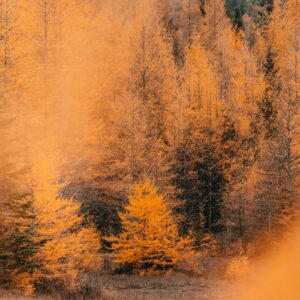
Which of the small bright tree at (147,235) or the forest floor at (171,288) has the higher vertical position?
the small bright tree at (147,235)

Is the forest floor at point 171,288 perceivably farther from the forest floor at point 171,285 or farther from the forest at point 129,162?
the forest at point 129,162

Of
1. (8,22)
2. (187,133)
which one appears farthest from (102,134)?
(8,22)

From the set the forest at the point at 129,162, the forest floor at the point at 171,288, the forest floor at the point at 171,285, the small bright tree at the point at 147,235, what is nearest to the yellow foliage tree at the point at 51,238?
the forest at the point at 129,162

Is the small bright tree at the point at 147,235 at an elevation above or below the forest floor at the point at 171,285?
above

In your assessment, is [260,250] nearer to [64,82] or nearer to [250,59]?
[64,82]

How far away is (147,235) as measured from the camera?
25.5 m

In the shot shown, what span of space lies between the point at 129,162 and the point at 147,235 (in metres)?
5.84

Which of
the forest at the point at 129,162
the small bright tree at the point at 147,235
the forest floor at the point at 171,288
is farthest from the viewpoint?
the small bright tree at the point at 147,235

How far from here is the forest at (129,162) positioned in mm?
18453

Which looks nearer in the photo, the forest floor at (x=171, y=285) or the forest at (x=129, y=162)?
the forest at (x=129, y=162)

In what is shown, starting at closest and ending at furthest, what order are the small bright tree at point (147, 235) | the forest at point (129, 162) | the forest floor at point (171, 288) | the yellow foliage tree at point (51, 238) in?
the yellow foliage tree at point (51, 238), the forest at point (129, 162), the forest floor at point (171, 288), the small bright tree at point (147, 235)

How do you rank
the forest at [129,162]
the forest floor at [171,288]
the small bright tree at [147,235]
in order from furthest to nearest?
the small bright tree at [147,235], the forest floor at [171,288], the forest at [129,162]

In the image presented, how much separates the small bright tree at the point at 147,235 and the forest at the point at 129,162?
→ 9 cm

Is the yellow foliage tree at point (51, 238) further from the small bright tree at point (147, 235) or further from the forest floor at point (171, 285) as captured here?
the small bright tree at point (147, 235)
